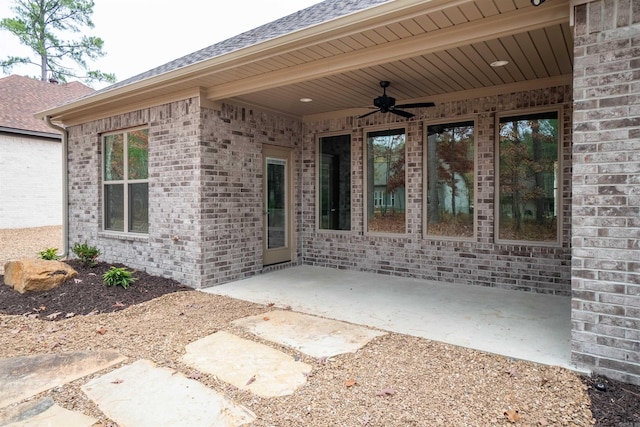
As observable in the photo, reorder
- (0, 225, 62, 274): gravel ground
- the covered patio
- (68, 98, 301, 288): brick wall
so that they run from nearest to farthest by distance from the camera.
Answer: the covered patio → (68, 98, 301, 288): brick wall → (0, 225, 62, 274): gravel ground

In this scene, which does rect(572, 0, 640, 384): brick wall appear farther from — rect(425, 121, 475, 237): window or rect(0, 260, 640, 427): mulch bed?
rect(0, 260, 640, 427): mulch bed

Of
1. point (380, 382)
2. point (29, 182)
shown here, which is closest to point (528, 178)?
point (380, 382)

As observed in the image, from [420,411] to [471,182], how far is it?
3.94 meters

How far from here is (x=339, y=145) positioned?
6.82 meters

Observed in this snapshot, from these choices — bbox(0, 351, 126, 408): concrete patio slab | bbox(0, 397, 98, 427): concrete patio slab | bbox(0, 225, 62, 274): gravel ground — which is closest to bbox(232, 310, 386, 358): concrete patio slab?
bbox(0, 351, 126, 408): concrete patio slab

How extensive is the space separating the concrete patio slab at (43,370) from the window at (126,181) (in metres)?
3.28

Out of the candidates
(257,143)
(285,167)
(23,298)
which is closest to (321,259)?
(285,167)

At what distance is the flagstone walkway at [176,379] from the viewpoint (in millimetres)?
2287

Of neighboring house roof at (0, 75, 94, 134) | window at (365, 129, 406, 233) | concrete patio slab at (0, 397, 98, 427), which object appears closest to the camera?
concrete patio slab at (0, 397, 98, 427)

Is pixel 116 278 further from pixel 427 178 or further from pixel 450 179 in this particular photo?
pixel 450 179

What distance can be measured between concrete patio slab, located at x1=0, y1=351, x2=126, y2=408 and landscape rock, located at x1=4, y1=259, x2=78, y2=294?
208cm

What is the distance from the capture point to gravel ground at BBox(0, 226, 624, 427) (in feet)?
7.36

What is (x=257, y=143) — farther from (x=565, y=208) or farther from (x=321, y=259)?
(x=565, y=208)

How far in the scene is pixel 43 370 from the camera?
9.50 ft
